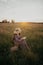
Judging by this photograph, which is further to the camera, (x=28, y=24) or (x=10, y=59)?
(x=28, y=24)

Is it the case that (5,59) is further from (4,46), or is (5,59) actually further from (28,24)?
(28,24)

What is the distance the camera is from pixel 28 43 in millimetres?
2383

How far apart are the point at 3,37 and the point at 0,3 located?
1.74ft

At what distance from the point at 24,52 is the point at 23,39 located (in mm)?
191

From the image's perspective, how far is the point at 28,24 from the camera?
2.47m

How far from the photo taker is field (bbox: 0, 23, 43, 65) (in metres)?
2.31

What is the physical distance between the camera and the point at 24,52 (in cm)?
234

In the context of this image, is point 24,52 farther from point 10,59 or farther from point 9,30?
point 9,30

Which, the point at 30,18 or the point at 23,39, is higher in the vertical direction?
the point at 30,18

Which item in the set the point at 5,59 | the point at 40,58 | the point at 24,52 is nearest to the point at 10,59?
the point at 5,59

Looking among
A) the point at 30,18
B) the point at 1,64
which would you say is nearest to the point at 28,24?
the point at 30,18

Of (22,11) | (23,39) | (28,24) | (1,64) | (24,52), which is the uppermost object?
(22,11)

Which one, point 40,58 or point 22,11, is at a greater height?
point 22,11

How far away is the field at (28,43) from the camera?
2309 mm
